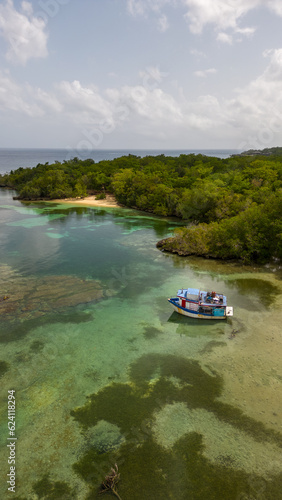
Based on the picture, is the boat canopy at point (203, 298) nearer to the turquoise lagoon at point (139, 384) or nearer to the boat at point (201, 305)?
the boat at point (201, 305)

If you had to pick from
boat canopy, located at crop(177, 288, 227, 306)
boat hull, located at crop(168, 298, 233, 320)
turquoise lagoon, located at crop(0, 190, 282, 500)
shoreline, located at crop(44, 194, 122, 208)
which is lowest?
turquoise lagoon, located at crop(0, 190, 282, 500)

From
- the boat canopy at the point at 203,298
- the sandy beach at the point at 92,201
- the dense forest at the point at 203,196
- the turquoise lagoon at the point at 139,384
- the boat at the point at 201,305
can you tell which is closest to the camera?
the turquoise lagoon at the point at 139,384

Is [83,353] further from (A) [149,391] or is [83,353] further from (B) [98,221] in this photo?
(B) [98,221]

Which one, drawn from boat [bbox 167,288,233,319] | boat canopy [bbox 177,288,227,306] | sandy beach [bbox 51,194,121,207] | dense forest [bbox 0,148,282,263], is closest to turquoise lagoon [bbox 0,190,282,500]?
boat [bbox 167,288,233,319]

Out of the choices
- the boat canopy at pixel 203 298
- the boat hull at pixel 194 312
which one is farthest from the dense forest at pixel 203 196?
the boat hull at pixel 194 312

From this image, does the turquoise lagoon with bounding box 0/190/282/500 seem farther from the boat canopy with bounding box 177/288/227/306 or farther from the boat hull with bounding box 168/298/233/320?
the boat canopy with bounding box 177/288/227/306

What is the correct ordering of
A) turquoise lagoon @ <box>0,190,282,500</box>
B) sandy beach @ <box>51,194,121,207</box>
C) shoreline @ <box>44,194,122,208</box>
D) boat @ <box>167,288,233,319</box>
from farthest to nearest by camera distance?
sandy beach @ <box>51,194,121,207</box>
shoreline @ <box>44,194,122,208</box>
boat @ <box>167,288,233,319</box>
turquoise lagoon @ <box>0,190,282,500</box>

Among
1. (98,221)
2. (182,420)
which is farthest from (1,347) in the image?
(98,221)
